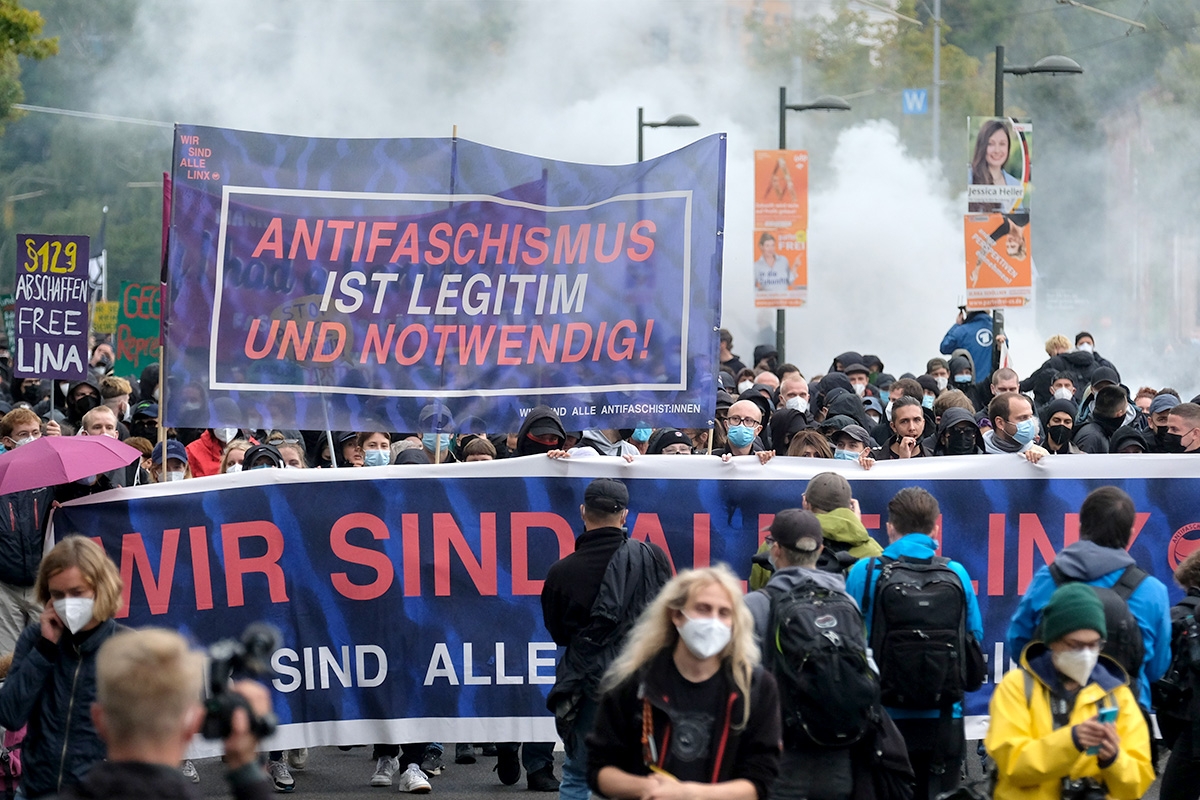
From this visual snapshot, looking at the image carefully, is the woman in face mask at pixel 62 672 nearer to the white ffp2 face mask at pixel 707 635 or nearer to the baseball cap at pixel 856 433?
the white ffp2 face mask at pixel 707 635

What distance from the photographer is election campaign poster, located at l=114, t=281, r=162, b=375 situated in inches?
655

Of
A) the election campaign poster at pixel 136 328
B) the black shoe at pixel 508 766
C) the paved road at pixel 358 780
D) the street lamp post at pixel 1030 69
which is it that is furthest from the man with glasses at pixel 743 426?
the street lamp post at pixel 1030 69

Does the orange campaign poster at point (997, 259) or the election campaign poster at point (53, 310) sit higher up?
the orange campaign poster at point (997, 259)

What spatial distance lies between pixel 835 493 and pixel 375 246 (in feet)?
9.13

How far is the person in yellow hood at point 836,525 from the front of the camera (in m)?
5.83

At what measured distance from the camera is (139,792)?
130 inches

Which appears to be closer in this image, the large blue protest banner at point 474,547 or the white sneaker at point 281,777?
the large blue protest banner at point 474,547

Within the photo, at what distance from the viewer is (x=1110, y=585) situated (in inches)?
214

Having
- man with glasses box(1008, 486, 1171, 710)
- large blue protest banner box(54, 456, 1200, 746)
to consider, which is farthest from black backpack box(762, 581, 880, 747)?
large blue protest banner box(54, 456, 1200, 746)

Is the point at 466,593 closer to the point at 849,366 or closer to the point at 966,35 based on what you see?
Answer: the point at 849,366

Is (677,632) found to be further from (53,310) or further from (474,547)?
(53,310)

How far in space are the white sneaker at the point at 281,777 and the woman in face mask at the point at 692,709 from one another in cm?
403

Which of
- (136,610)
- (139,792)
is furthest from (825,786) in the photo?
(136,610)

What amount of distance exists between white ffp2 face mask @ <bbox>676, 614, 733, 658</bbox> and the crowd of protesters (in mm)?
14
